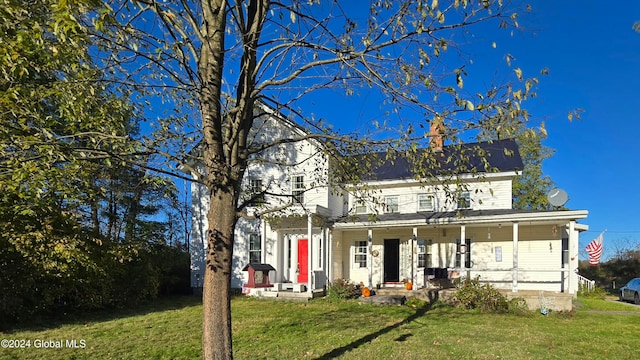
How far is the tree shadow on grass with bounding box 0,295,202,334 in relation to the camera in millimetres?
11445

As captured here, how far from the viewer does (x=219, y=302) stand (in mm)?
5082

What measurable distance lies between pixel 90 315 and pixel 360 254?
11.1 meters

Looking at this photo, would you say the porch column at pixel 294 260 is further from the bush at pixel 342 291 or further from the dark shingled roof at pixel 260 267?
the bush at pixel 342 291

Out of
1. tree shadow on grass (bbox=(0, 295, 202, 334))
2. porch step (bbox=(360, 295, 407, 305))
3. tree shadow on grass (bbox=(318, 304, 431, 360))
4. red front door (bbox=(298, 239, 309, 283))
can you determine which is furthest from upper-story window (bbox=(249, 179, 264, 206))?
red front door (bbox=(298, 239, 309, 283))

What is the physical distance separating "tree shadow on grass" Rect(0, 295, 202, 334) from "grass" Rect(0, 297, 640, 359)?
0.07 m

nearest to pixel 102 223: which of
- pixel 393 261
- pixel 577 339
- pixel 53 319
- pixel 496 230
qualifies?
pixel 53 319

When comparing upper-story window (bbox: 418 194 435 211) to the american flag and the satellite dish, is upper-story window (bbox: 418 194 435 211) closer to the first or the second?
the satellite dish

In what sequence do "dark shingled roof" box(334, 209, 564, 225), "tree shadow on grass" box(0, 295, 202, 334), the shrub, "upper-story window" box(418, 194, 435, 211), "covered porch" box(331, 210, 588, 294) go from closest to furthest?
1. "tree shadow on grass" box(0, 295, 202, 334)
2. the shrub
3. "covered porch" box(331, 210, 588, 294)
4. "dark shingled roof" box(334, 209, 564, 225)
5. "upper-story window" box(418, 194, 435, 211)

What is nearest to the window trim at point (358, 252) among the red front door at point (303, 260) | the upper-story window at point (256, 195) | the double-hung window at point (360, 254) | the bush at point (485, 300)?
the double-hung window at point (360, 254)

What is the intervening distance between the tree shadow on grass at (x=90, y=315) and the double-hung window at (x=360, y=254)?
713 centimetres

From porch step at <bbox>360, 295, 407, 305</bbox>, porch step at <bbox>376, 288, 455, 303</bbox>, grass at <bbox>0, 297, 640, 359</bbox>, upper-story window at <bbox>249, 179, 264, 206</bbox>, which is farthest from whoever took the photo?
porch step at <bbox>376, 288, 455, 303</bbox>

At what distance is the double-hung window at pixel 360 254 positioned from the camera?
64.7 ft

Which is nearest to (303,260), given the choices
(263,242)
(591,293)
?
(263,242)

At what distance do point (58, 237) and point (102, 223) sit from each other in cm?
1179
